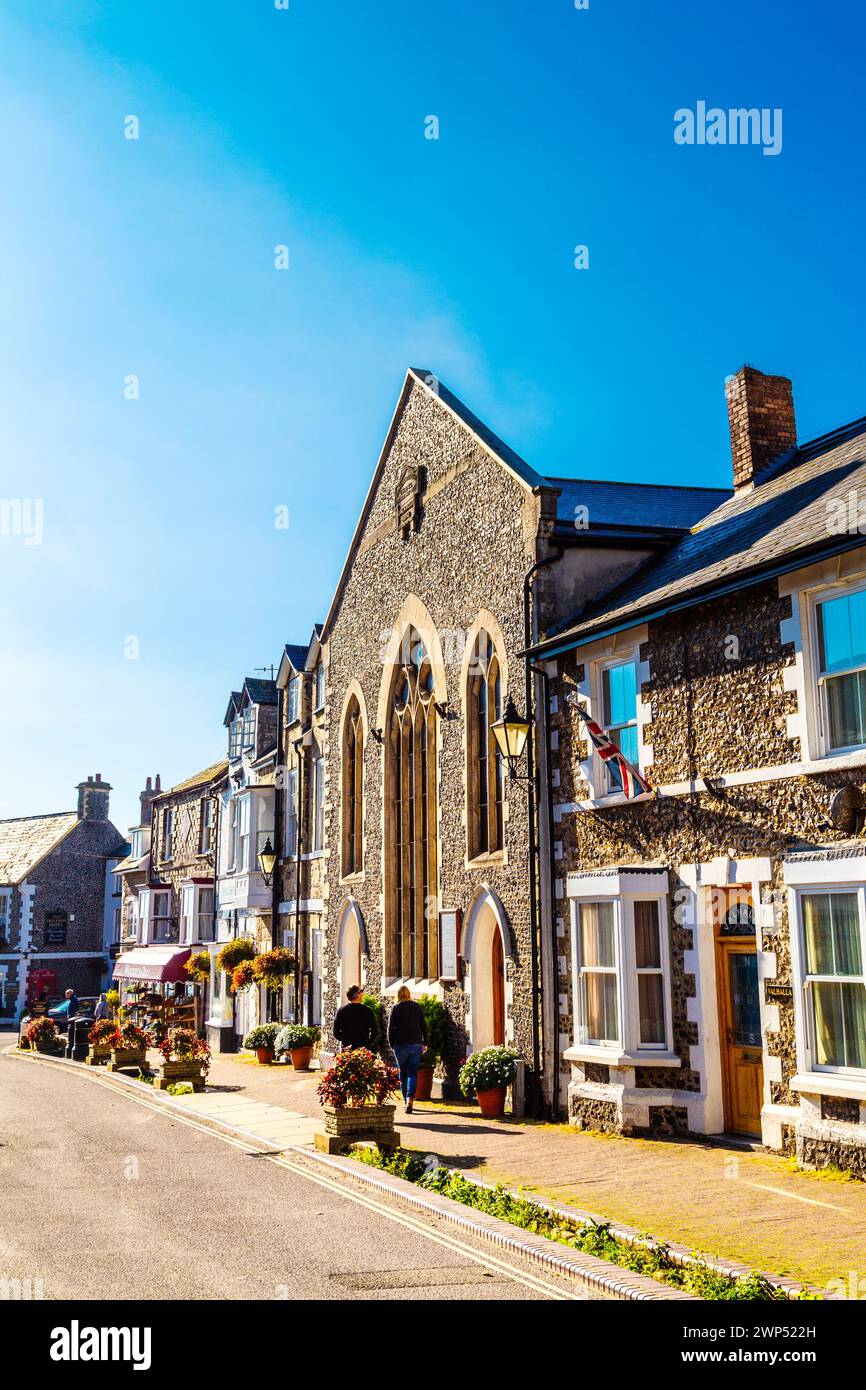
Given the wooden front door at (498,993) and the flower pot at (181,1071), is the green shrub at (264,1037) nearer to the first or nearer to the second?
the flower pot at (181,1071)

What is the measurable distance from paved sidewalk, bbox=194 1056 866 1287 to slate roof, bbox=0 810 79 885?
41.9 meters

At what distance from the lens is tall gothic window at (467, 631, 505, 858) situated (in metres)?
18.6

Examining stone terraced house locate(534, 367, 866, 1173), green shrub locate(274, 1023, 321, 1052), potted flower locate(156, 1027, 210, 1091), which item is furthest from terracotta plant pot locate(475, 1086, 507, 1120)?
green shrub locate(274, 1023, 321, 1052)

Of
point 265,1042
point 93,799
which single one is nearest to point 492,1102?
point 265,1042

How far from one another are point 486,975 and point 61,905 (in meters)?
42.5

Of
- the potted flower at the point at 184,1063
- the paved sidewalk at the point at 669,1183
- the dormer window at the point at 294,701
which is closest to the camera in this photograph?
the paved sidewalk at the point at 669,1183

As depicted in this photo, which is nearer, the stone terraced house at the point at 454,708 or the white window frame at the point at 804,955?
the white window frame at the point at 804,955

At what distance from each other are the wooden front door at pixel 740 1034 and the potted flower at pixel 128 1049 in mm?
15266

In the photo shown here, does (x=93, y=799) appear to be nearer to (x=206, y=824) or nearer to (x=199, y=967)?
(x=206, y=824)

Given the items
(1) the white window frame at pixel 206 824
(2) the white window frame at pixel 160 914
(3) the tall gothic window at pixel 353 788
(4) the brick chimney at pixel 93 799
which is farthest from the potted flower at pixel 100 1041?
(4) the brick chimney at pixel 93 799

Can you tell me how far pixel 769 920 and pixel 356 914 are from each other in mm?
12564

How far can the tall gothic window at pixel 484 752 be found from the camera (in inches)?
732

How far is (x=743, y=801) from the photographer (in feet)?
43.2
